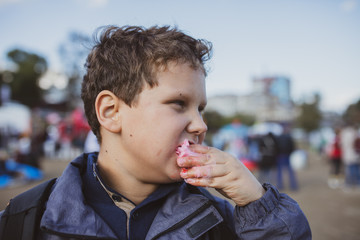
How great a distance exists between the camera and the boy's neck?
154cm

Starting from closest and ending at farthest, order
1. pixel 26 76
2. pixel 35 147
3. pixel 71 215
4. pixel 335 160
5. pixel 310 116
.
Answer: pixel 71 215
pixel 335 160
pixel 35 147
pixel 310 116
pixel 26 76

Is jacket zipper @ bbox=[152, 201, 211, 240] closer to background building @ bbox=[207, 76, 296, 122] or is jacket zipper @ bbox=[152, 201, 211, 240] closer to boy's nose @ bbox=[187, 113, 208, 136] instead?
boy's nose @ bbox=[187, 113, 208, 136]

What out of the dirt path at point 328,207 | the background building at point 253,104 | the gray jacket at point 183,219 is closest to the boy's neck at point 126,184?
the gray jacket at point 183,219

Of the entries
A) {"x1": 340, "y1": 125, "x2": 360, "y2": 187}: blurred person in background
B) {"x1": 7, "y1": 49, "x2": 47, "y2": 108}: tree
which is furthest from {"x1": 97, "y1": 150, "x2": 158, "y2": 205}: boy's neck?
{"x1": 7, "y1": 49, "x2": 47, "y2": 108}: tree

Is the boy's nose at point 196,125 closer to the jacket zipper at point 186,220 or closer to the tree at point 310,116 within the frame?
the jacket zipper at point 186,220

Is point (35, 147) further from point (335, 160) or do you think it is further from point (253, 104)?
point (253, 104)

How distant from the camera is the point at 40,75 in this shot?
148 ft

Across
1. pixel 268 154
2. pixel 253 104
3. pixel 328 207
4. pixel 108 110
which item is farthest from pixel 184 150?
pixel 253 104

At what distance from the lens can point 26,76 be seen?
142 feet

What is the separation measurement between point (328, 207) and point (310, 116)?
1388 inches

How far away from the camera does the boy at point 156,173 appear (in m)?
1.33

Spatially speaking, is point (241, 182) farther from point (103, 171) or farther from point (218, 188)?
point (103, 171)

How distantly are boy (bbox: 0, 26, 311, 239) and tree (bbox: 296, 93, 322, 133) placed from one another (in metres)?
41.4

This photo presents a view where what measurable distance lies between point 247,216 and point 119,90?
0.96 meters
